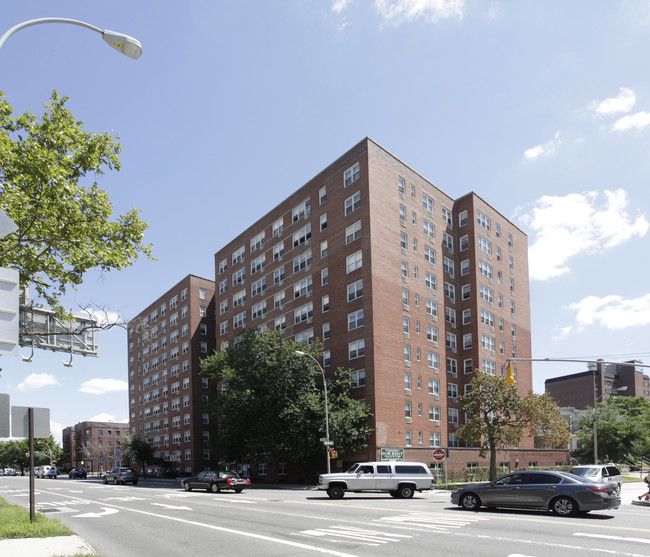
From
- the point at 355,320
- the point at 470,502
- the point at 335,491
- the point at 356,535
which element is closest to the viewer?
the point at 356,535

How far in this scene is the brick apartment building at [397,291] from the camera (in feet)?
150

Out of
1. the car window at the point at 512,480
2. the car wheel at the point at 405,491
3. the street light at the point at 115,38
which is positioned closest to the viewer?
the street light at the point at 115,38

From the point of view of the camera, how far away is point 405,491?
Answer: 2759cm

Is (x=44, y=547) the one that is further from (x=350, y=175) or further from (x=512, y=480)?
(x=350, y=175)

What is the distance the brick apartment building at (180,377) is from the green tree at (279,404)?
86.0ft

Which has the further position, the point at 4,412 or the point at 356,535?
the point at 356,535

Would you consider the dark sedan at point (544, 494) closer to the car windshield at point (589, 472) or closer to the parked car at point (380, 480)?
Result: the parked car at point (380, 480)

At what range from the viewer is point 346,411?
42219 mm

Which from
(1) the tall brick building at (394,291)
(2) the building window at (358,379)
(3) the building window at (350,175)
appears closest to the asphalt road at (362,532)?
(2) the building window at (358,379)

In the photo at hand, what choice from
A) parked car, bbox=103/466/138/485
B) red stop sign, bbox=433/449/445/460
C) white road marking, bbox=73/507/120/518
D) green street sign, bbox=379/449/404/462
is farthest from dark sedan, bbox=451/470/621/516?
parked car, bbox=103/466/138/485

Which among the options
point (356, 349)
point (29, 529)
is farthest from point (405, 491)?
point (356, 349)

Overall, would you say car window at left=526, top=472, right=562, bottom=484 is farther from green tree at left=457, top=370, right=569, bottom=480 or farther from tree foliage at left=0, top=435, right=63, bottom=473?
tree foliage at left=0, top=435, right=63, bottom=473

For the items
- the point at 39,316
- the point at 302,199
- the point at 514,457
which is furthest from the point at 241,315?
the point at 39,316

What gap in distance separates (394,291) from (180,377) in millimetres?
44832
